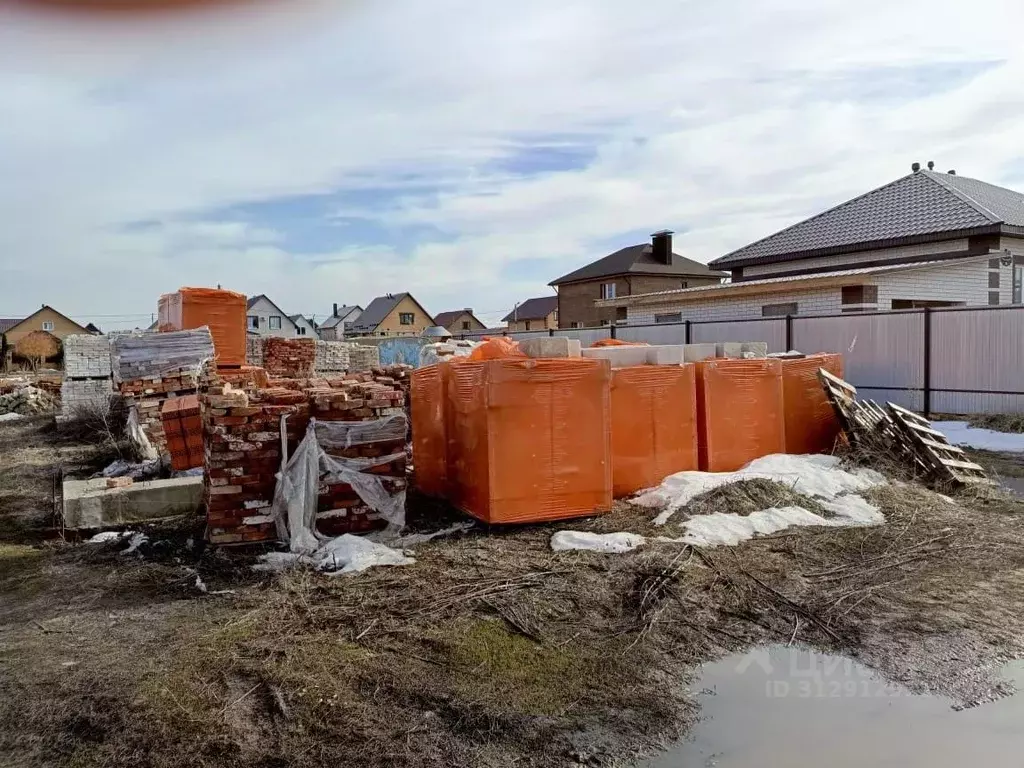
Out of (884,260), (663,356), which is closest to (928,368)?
(663,356)

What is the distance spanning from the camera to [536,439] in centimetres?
609

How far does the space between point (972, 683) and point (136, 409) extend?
35.2 ft

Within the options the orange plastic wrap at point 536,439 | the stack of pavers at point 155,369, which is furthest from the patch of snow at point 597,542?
the stack of pavers at point 155,369

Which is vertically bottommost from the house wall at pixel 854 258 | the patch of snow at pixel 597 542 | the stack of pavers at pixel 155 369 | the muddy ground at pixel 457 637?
the muddy ground at pixel 457 637

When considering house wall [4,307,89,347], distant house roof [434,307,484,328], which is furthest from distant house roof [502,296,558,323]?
house wall [4,307,89,347]

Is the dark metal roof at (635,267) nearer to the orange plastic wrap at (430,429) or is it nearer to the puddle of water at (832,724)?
the orange plastic wrap at (430,429)

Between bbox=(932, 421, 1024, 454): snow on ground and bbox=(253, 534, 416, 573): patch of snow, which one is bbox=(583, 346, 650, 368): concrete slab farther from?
bbox=(932, 421, 1024, 454): snow on ground

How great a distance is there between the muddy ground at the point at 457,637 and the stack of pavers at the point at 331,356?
14.7 meters

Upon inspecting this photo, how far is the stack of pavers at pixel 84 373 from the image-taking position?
15.7 metres

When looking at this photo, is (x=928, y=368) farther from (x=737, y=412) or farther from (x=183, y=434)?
(x=183, y=434)

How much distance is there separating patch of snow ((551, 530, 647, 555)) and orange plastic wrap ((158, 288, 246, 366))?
28.3 ft

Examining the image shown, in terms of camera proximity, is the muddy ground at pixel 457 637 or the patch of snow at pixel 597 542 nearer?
the muddy ground at pixel 457 637

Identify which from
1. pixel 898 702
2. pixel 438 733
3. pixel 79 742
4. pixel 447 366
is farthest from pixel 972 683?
pixel 447 366

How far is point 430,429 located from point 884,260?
1675 cm
